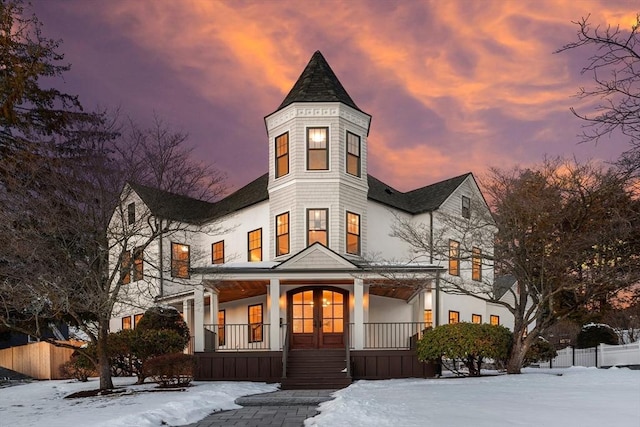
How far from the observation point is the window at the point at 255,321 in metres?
22.7

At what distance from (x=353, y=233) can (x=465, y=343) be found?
6.60 metres

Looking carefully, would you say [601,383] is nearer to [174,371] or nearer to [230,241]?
[174,371]

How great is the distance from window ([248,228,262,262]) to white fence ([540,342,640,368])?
44.4 feet

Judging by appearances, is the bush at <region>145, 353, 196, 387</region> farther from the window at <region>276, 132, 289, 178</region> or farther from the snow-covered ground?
the window at <region>276, 132, 289, 178</region>

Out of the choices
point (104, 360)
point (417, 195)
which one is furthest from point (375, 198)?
point (104, 360)

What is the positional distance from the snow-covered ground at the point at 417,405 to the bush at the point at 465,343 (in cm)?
117

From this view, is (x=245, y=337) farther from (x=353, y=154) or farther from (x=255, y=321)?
(x=353, y=154)

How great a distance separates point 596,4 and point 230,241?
731 inches

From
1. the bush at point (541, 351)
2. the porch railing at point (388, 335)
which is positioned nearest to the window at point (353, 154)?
the porch railing at point (388, 335)

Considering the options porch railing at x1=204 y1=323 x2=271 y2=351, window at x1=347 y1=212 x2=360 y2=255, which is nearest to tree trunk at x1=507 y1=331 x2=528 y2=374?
window at x1=347 y1=212 x2=360 y2=255

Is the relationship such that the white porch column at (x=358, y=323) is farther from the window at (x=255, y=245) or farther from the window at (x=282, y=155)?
the window at (x=282, y=155)

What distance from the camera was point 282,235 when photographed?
22188 millimetres

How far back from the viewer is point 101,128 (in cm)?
1773

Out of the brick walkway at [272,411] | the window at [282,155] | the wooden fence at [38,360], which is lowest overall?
the wooden fence at [38,360]
